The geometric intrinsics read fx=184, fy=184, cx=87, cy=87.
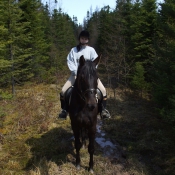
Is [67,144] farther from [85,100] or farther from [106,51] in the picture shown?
[106,51]

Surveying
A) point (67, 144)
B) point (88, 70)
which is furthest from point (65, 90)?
point (67, 144)

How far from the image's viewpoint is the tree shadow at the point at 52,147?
5765 mm

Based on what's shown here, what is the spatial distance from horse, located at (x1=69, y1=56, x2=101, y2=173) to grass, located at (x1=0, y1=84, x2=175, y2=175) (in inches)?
31.9

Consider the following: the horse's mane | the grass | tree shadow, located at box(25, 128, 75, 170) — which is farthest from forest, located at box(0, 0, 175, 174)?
the horse's mane

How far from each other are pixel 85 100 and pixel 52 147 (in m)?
3.32

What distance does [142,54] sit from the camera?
15594 millimetres

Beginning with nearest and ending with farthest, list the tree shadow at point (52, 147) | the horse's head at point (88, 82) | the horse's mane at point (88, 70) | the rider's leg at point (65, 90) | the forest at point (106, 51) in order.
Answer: the horse's head at point (88, 82) < the horse's mane at point (88, 70) < the rider's leg at point (65, 90) < the tree shadow at point (52, 147) < the forest at point (106, 51)

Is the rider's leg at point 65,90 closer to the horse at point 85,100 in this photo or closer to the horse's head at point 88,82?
the horse at point 85,100

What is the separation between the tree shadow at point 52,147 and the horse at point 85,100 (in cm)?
96

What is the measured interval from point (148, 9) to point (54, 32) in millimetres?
11922

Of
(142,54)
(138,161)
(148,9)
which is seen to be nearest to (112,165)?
(138,161)

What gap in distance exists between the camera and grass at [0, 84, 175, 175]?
538 centimetres

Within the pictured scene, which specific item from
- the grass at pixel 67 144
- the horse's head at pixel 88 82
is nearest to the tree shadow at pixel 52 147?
the grass at pixel 67 144

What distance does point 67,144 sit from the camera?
675 cm
